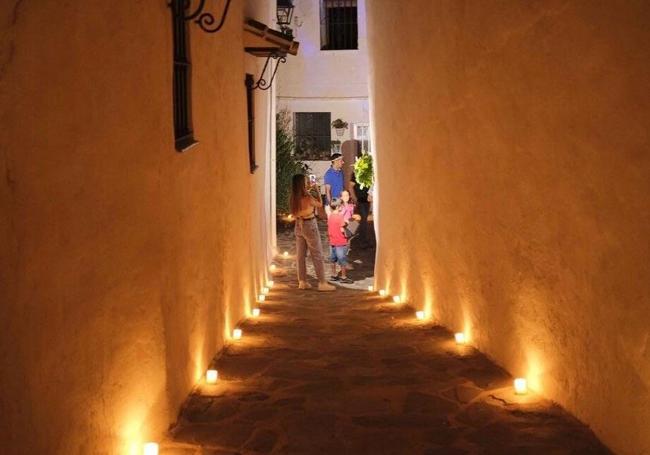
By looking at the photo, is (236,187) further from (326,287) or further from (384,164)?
(326,287)

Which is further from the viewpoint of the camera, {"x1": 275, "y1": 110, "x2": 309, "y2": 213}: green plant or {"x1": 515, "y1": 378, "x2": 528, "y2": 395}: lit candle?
{"x1": 275, "y1": 110, "x2": 309, "y2": 213}: green plant

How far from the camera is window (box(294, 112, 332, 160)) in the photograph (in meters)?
23.2

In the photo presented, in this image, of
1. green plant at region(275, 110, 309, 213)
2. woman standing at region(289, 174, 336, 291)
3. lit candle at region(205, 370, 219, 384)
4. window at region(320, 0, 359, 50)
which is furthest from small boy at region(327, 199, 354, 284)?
window at region(320, 0, 359, 50)

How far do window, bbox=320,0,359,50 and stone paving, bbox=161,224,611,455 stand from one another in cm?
1770

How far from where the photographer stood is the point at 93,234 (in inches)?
105

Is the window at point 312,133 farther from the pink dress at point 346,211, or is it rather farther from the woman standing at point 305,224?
the woman standing at point 305,224

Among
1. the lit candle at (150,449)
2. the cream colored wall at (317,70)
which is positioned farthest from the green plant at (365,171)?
the cream colored wall at (317,70)

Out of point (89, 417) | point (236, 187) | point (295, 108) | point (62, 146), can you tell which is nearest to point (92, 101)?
point (62, 146)

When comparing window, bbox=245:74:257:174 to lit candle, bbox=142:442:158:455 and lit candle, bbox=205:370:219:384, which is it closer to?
lit candle, bbox=205:370:219:384

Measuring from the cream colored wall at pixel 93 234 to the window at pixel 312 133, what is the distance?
18.5 meters

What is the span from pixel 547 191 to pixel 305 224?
677 cm

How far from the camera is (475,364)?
525 cm

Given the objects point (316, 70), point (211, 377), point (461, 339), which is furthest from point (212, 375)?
point (316, 70)

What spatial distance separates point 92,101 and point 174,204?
1477mm
